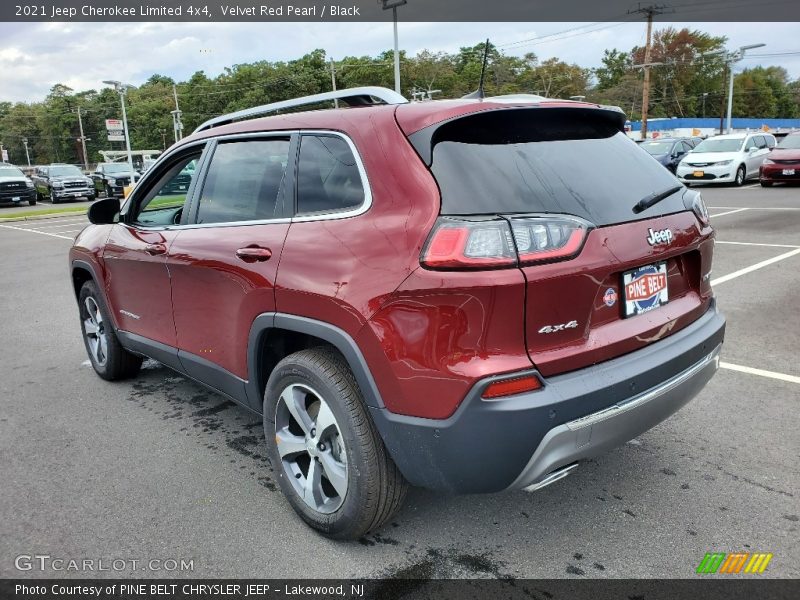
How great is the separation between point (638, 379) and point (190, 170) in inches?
108

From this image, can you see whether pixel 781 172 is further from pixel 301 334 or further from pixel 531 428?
pixel 531 428

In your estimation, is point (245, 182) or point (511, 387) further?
point (245, 182)

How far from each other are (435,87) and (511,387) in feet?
293

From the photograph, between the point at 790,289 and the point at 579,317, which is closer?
the point at 579,317

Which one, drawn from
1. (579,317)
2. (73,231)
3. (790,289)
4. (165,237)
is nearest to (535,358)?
(579,317)

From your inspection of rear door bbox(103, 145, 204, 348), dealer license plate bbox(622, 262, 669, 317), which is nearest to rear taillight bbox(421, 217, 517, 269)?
dealer license plate bbox(622, 262, 669, 317)

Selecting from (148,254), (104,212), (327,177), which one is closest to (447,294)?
(327,177)

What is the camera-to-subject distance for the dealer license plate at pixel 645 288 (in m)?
2.47

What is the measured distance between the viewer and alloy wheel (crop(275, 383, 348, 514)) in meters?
2.63

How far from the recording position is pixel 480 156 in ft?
7.77

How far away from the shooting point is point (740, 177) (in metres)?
20.3

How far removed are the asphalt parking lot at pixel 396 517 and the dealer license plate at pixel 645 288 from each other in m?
0.99

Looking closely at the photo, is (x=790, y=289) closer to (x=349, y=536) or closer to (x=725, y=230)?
(x=725, y=230)

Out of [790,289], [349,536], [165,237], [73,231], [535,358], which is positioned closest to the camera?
[535,358]
